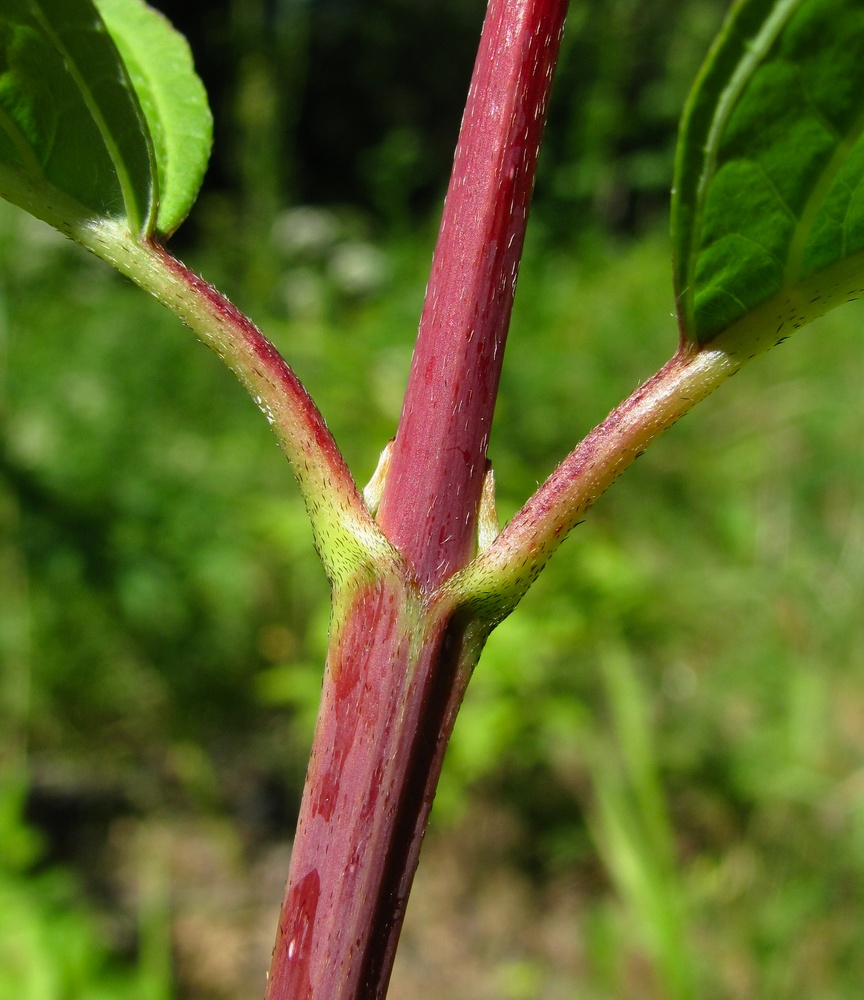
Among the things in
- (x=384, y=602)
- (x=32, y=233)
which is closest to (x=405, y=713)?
(x=384, y=602)

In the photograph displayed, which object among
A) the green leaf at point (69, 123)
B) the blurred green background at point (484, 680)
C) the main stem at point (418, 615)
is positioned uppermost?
the blurred green background at point (484, 680)

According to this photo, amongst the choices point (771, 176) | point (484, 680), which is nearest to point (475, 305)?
point (771, 176)

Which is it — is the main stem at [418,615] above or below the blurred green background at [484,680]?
below

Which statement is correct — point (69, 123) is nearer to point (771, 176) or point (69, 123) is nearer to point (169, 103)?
point (169, 103)

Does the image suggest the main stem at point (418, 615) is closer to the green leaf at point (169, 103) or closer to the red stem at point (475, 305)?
the red stem at point (475, 305)

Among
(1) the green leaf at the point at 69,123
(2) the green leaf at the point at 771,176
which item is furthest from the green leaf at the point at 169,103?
(2) the green leaf at the point at 771,176

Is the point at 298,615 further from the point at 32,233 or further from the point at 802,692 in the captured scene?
the point at 32,233

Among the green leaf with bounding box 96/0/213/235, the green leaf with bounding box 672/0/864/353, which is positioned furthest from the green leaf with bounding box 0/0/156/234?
the green leaf with bounding box 672/0/864/353
